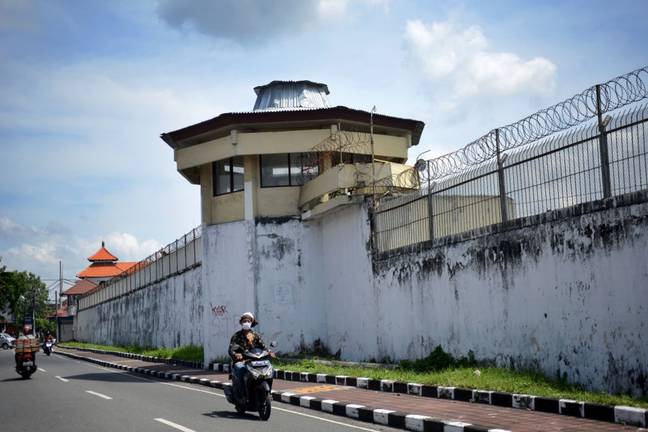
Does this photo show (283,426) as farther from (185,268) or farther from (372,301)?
(185,268)

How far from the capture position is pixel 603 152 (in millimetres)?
10102

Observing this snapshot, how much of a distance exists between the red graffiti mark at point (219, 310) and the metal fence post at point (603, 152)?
13.6 m

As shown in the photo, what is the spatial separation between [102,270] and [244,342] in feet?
276

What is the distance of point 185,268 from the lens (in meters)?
29.5

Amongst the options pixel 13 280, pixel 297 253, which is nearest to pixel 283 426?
pixel 297 253

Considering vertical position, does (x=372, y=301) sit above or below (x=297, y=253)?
below

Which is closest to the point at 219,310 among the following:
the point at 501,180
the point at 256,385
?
the point at 256,385

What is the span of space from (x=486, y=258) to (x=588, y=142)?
3299 mm

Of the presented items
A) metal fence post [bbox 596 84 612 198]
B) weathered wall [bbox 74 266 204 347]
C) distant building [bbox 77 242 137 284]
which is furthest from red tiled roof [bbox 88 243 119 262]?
metal fence post [bbox 596 84 612 198]

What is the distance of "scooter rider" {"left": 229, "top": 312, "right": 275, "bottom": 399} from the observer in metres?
11.0

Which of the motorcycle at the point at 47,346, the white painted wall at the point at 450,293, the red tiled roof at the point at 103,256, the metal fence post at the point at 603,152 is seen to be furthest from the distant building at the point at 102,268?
the metal fence post at the point at 603,152

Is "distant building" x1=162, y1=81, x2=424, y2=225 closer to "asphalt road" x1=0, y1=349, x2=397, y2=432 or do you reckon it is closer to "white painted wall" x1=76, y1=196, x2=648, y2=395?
"white painted wall" x1=76, y1=196, x2=648, y2=395

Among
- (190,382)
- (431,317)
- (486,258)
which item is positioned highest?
(486,258)

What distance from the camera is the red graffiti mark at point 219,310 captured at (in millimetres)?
21391
